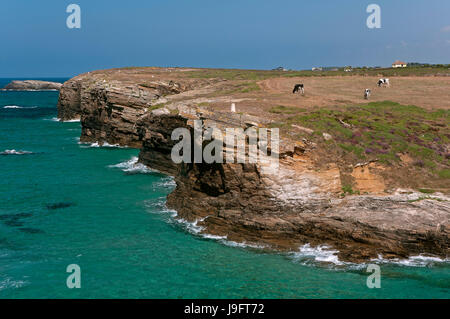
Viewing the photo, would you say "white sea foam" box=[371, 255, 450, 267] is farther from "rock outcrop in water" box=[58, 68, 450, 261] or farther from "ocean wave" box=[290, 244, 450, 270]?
"rock outcrop in water" box=[58, 68, 450, 261]

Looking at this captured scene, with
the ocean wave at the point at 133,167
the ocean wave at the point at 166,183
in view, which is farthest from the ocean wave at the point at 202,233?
the ocean wave at the point at 133,167

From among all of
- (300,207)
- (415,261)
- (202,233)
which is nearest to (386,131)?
(300,207)

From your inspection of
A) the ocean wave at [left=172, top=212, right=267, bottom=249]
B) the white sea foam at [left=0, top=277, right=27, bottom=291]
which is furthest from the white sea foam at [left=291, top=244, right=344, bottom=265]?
the white sea foam at [left=0, top=277, right=27, bottom=291]

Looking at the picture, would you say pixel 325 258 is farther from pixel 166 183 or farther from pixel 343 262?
pixel 166 183

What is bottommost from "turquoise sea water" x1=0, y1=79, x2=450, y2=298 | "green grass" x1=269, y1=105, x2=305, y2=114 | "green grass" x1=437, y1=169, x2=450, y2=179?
"turquoise sea water" x1=0, y1=79, x2=450, y2=298
